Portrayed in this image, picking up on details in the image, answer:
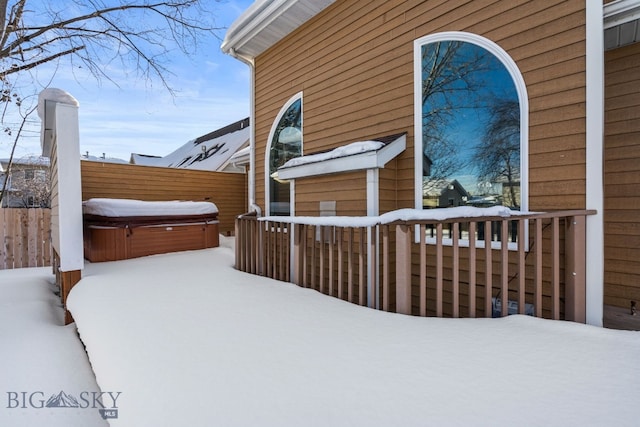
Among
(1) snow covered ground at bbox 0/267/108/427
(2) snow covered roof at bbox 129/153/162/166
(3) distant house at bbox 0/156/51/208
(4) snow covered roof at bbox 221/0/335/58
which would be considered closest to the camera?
(1) snow covered ground at bbox 0/267/108/427

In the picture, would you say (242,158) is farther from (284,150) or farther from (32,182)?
(32,182)

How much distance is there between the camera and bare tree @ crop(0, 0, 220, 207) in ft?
13.7

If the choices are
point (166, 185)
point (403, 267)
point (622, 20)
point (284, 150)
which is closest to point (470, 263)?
point (403, 267)

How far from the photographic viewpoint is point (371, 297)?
118 inches

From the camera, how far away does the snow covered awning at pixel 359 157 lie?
11.2 feet

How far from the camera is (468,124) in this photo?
130 inches

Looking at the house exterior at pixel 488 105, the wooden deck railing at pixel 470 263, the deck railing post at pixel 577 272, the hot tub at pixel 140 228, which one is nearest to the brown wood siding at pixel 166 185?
the hot tub at pixel 140 228

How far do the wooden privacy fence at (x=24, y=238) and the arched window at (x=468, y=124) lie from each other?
26.2 ft

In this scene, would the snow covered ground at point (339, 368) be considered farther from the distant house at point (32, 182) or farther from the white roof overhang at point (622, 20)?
the distant house at point (32, 182)

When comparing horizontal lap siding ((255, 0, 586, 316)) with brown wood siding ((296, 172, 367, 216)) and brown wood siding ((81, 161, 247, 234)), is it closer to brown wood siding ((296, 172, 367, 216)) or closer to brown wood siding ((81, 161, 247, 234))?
brown wood siding ((296, 172, 367, 216))

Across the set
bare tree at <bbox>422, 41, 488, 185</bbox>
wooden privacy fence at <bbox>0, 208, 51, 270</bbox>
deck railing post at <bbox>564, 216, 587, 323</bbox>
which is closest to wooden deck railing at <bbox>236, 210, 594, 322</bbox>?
deck railing post at <bbox>564, 216, 587, 323</bbox>

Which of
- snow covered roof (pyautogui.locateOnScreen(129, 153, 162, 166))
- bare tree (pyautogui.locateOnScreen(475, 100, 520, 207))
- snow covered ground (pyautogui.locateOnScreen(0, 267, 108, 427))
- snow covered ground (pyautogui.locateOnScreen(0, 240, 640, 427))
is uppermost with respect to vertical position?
snow covered roof (pyautogui.locateOnScreen(129, 153, 162, 166))

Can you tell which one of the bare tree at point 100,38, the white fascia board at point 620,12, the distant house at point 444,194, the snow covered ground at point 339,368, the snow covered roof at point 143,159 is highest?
the snow covered roof at point 143,159

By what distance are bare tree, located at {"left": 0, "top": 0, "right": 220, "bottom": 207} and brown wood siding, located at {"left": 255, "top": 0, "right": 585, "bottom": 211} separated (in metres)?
1.67
